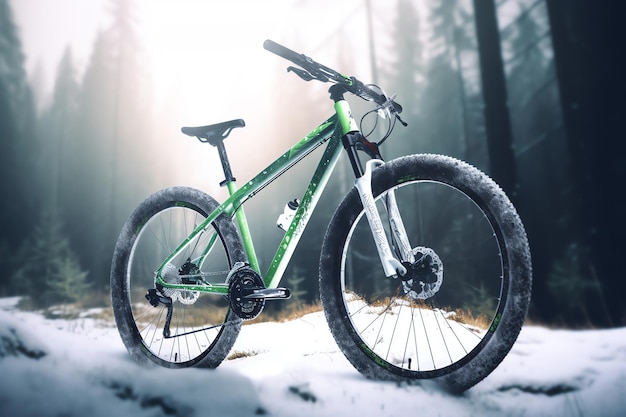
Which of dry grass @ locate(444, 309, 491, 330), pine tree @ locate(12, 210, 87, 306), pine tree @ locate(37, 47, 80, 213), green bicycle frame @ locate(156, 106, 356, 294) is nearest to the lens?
green bicycle frame @ locate(156, 106, 356, 294)

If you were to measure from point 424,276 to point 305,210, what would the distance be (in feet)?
2.41

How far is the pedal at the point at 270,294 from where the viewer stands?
223 centimetres

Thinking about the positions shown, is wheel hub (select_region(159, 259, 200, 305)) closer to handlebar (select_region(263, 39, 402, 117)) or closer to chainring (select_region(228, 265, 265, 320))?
chainring (select_region(228, 265, 265, 320))

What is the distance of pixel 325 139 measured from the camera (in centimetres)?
232

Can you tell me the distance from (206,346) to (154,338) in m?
0.43

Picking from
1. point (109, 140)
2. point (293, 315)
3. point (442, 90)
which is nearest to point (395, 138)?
point (442, 90)

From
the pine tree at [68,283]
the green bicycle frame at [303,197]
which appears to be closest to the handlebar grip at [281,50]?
the green bicycle frame at [303,197]

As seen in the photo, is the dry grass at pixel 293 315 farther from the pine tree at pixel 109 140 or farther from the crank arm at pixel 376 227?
the pine tree at pixel 109 140

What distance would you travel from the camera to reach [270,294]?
2230 mm

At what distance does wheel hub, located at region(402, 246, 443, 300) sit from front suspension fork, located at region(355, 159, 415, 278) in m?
0.04

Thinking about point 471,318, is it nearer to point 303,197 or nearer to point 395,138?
point 303,197

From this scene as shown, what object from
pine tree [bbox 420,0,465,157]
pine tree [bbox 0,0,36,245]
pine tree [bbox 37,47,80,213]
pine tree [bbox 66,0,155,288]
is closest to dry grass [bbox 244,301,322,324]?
pine tree [bbox 420,0,465,157]

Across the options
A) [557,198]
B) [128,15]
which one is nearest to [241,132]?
[128,15]

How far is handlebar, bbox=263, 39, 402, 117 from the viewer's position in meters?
2.14
